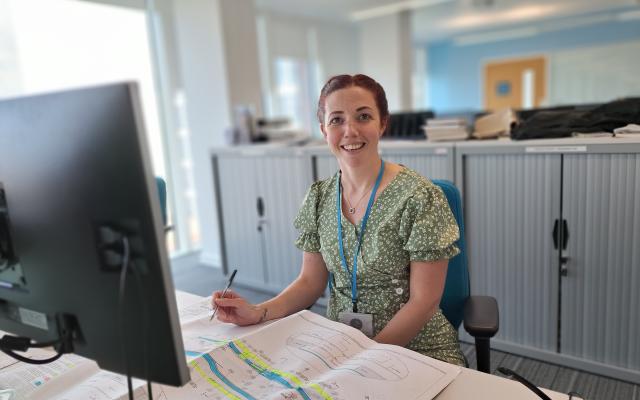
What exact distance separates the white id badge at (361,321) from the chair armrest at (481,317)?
0.25m

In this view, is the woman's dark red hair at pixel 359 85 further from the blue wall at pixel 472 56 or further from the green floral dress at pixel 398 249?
the blue wall at pixel 472 56

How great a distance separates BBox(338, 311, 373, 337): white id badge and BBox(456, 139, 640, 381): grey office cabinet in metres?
1.37

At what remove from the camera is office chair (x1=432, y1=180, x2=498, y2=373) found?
123cm

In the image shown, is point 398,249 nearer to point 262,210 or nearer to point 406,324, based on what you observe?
point 406,324

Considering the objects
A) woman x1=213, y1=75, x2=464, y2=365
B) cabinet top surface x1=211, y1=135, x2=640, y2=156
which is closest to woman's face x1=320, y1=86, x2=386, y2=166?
woman x1=213, y1=75, x2=464, y2=365

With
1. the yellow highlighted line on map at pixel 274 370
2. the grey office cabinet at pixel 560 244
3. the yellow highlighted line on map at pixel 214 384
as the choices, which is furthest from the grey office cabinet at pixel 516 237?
the yellow highlighted line on map at pixel 214 384

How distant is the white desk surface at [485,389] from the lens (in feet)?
A: 2.72

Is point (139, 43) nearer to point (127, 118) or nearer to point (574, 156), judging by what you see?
point (574, 156)

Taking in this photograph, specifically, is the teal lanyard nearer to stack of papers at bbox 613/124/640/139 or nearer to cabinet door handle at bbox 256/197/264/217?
stack of papers at bbox 613/124/640/139

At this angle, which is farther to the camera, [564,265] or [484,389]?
[564,265]

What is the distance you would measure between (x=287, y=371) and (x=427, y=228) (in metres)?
0.51

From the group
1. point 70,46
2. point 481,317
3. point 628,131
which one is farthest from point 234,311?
point 70,46

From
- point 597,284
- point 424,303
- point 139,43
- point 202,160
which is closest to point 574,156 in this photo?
point 597,284

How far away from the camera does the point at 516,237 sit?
230cm
